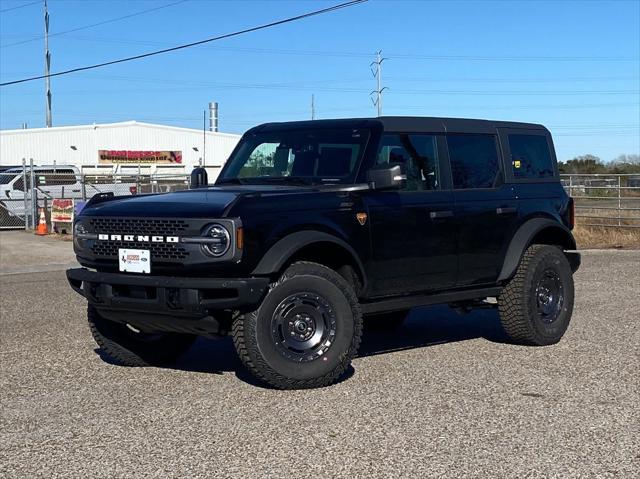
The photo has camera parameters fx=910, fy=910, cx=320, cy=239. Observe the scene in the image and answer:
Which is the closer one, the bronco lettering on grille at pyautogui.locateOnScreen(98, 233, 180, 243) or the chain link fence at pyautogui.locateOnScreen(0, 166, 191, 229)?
the bronco lettering on grille at pyautogui.locateOnScreen(98, 233, 180, 243)

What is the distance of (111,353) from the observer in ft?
23.2

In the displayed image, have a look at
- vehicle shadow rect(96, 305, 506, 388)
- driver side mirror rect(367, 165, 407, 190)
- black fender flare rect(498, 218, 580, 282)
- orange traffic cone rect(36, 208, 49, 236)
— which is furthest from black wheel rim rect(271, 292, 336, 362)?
orange traffic cone rect(36, 208, 49, 236)

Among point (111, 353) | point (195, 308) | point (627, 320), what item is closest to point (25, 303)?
point (111, 353)

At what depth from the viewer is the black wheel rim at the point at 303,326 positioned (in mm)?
6113

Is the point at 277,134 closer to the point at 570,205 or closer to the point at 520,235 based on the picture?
the point at 520,235

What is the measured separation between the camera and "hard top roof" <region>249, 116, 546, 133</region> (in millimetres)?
7172

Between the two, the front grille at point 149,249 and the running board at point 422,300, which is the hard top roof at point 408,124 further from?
the front grille at point 149,249

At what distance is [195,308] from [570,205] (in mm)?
4172

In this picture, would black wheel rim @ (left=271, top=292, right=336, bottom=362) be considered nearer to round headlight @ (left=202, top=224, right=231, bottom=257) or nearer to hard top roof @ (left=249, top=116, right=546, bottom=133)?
round headlight @ (left=202, top=224, right=231, bottom=257)

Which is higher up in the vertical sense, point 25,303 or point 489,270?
point 489,270

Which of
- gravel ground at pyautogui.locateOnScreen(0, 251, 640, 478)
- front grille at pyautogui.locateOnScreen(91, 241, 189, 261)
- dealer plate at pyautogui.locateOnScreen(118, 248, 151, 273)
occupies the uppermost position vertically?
front grille at pyautogui.locateOnScreen(91, 241, 189, 261)

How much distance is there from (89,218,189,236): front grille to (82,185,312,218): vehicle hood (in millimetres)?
38

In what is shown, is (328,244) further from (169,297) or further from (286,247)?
(169,297)

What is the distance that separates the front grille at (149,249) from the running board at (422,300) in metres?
1.53
